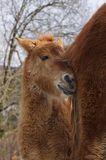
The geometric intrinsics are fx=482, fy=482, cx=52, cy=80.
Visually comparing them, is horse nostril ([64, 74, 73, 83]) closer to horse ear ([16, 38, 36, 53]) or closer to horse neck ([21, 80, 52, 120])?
horse neck ([21, 80, 52, 120])

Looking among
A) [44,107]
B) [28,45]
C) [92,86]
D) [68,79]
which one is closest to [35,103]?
[44,107]

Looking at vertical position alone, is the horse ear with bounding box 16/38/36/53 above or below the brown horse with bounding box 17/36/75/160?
above

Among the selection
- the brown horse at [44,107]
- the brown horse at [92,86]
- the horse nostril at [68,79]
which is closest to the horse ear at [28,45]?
the brown horse at [44,107]

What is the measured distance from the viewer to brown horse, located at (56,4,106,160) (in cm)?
336

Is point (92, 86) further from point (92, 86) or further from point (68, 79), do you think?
point (68, 79)

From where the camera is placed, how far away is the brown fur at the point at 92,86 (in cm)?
336

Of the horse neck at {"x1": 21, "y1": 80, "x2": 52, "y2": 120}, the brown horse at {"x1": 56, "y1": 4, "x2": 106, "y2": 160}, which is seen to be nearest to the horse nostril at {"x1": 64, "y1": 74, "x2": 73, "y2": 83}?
the horse neck at {"x1": 21, "y1": 80, "x2": 52, "y2": 120}

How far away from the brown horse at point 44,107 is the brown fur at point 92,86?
2365 millimetres

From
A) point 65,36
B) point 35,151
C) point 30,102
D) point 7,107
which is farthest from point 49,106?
point 65,36

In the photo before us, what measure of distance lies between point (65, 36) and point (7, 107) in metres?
4.12

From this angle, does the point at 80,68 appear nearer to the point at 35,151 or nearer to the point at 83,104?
the point at 83,104

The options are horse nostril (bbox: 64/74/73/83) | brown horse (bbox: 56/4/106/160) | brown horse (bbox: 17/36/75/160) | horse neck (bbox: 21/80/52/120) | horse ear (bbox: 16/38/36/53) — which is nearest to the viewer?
brown horse (bbox: 56/4/106/160)

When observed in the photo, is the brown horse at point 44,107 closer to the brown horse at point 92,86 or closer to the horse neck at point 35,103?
the horse neck at point 35,103

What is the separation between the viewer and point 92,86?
11.3 feet
